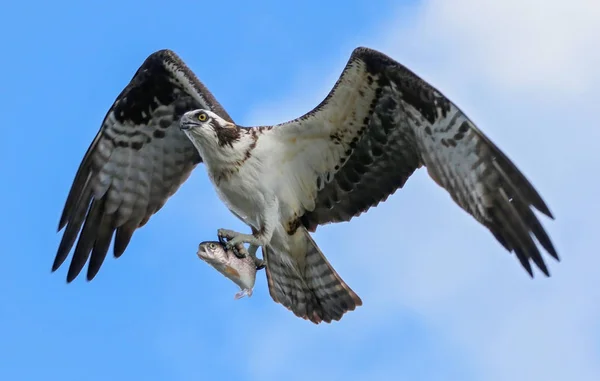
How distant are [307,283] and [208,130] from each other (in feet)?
6.13

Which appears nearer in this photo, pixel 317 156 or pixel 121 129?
pixel 317 156

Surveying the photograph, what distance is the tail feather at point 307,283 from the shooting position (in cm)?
1248

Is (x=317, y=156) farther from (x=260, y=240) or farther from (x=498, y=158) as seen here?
(x=498, y=158)

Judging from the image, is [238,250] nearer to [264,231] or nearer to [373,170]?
[264,231]

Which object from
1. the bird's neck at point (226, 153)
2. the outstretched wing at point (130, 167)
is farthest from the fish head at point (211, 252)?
the outstretched wing at point (130, 167)

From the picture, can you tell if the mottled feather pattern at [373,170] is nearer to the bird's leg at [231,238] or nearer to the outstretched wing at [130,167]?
the bird's leg at [231,238]

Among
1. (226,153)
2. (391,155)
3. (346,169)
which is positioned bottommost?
(391,155)

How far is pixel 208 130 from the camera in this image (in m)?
11.9

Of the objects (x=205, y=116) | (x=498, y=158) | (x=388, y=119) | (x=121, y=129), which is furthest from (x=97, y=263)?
(x=498, y=158)

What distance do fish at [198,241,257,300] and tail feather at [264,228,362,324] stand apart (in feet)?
2.70

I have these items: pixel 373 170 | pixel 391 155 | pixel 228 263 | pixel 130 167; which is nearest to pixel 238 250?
pixel 228 263

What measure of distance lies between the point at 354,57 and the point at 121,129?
2890 millimetres

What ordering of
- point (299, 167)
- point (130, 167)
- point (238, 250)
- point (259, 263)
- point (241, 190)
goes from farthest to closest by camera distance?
point (130, 167)
point (299, 167)
point (259, 263)
point (241, 190)
point (238, 250)

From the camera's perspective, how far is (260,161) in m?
12.1
